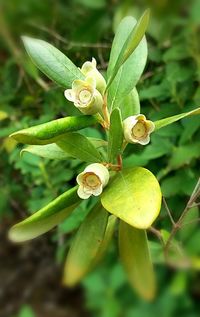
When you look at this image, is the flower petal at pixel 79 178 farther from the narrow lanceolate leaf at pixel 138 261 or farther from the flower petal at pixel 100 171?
the narrow lanceolate leaf at pixel 138 261

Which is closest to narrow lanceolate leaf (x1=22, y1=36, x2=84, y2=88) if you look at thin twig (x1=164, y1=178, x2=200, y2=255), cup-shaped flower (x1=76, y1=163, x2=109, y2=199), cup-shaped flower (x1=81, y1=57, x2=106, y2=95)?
cup-shaped flower (x1=81, y1=57, x2=106, y2=95)

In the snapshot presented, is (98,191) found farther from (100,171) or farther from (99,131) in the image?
(99,131)

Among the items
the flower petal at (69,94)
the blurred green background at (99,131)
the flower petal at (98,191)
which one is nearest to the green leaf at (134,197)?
the flower petal at (98,191)

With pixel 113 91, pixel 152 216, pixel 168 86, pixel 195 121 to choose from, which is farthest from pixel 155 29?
pixel 152 216

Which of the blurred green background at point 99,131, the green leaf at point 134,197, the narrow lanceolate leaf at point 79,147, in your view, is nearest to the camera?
the green leaf at point 134,197

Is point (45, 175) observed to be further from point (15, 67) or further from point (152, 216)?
point (152, 216)

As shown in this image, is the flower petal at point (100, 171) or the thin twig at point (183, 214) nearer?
the flower petal at point (100, 171)

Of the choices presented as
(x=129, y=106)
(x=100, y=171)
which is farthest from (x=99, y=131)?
(x=100, y=171)
